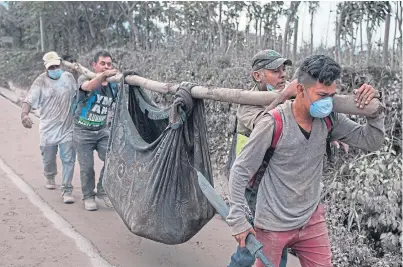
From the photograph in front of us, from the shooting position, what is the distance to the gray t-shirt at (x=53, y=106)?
554 centimetres

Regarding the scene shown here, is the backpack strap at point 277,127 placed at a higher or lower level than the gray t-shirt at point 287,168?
higher

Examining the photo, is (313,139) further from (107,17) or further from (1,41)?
(1,41)

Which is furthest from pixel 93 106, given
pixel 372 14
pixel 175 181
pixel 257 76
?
pixel 372 14

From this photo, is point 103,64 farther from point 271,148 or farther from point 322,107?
point 322,107

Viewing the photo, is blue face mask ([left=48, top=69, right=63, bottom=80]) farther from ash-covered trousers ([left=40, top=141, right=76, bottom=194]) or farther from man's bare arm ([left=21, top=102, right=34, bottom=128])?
ash-covered trousers ([left=40, top=141, right=76, bottom=194])

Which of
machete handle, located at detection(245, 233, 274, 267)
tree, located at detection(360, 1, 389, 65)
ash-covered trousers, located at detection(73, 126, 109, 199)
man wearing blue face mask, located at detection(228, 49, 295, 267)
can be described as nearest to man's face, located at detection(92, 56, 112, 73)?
ash-covered trousers, located at detection(73, 126, 109, 199)

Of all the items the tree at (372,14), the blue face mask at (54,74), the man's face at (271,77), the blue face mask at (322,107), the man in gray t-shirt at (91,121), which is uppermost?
the tree at (372,14)

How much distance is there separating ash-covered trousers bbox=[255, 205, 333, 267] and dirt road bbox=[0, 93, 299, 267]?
1.37m

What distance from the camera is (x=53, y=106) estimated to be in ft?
18.3

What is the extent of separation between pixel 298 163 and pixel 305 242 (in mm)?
475

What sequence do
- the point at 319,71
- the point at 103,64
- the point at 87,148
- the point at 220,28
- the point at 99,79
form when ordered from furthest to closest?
the point at 220,28, the point at 87,148, the point at 103,64, the point at 99,79, the point at 319,71

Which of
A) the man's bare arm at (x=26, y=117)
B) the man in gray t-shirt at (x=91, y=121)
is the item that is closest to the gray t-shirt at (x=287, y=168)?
the man in gray t-shirt at (x=91, y=121)

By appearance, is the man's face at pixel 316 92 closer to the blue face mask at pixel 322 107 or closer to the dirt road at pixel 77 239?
the blue face mask at pixel 322 107

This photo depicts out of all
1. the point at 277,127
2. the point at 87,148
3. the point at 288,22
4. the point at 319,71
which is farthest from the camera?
the point at 288,22
